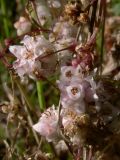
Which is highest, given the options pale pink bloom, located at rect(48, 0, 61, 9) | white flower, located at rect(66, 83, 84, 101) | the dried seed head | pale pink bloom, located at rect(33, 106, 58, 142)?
the dried seed head

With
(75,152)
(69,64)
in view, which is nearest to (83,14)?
(69,64)

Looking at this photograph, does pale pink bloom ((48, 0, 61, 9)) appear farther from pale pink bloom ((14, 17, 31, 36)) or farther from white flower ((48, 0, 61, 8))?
pale pink bloom ((14, 17, 31, 36))

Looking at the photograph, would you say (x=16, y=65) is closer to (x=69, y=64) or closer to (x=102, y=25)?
(x=69, y=64)

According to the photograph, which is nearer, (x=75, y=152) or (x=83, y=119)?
(x=83, y=119)

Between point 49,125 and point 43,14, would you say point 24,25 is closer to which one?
point 43,14

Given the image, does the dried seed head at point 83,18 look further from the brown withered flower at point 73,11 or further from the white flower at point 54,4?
the white flower at point 54,4

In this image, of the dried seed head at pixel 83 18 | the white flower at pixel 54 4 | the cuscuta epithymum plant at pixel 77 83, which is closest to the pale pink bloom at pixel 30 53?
the cuscuta epithymum plant at pixel 77 83

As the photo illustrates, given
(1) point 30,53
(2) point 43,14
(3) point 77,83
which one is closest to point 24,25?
(2) point 43,14

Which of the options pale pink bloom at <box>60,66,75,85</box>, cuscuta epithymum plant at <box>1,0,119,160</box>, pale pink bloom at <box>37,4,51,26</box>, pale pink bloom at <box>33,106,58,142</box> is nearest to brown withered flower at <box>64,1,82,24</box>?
cuscuta epithymum plant at <box>1,0,119,160</box>
